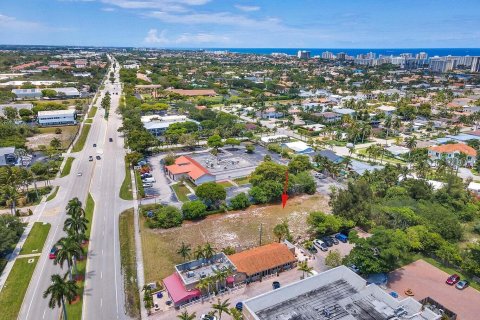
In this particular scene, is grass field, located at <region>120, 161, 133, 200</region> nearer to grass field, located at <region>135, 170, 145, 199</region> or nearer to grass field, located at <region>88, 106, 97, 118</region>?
grass field, located at <region>135, 170, 145, 199</region>

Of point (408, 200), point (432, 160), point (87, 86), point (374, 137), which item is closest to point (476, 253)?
point (408, 200)

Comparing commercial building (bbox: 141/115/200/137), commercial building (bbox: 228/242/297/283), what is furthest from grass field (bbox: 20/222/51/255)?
commercial building (bbox: 141/115/200/137)

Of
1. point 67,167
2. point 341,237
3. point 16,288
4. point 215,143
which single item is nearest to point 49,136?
point 67,167

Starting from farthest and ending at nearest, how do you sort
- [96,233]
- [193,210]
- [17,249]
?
[193,210], [96,233], [17,249]

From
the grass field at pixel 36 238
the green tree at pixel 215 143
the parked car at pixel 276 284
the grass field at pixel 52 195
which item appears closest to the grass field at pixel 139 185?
the grass field at pixel 52 195

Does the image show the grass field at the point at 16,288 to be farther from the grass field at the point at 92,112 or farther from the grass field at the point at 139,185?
the grass field at the point at 92,112

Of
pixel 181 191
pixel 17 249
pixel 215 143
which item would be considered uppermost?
pixel 215 143

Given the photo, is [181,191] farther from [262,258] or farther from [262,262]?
[262,262]

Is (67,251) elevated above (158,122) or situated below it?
below
